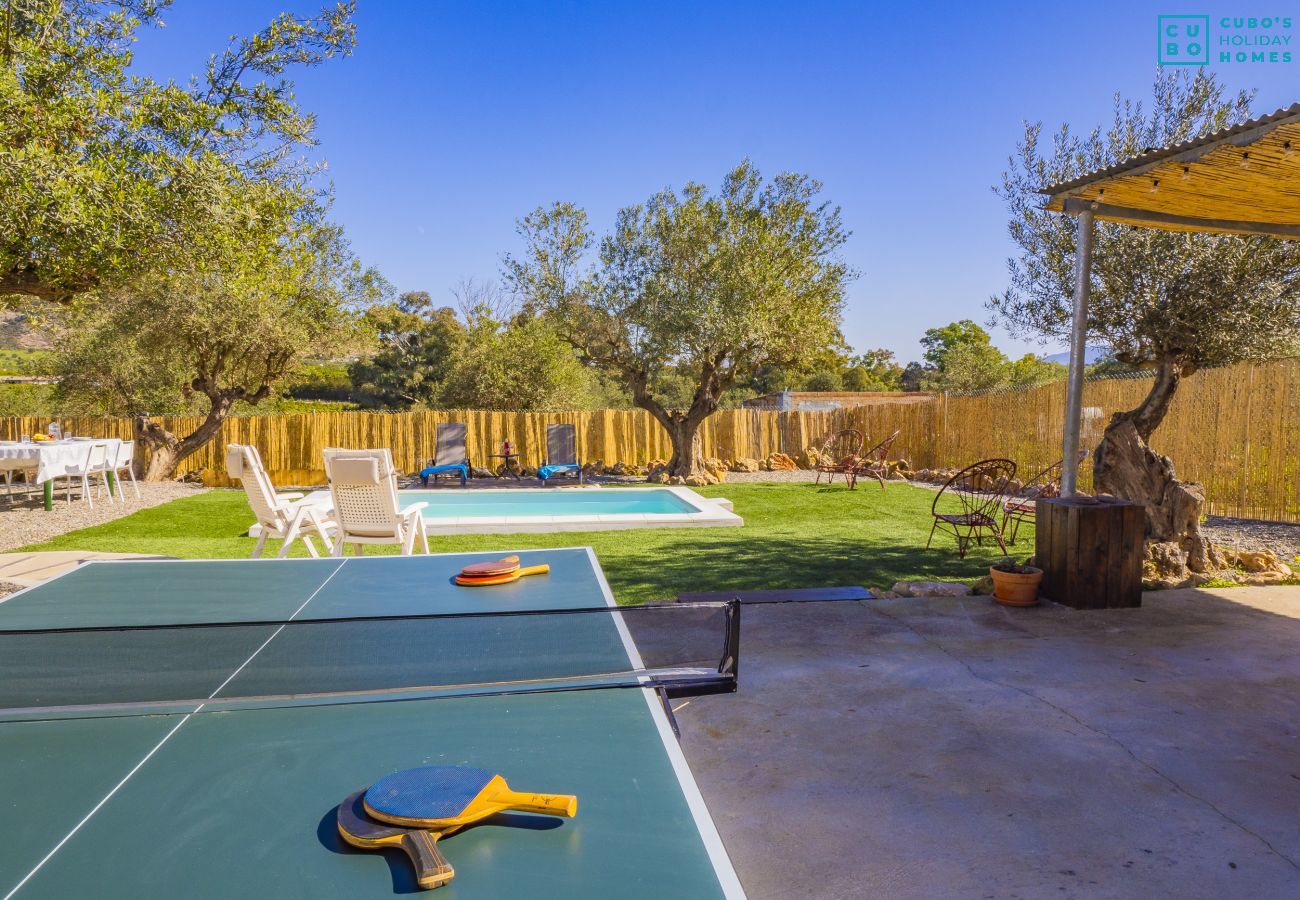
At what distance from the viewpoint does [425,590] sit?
304cm

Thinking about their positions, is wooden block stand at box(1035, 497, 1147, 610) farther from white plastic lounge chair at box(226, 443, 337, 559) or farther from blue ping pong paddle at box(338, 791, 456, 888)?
white plastic lounge chair at box(226, 443, 337, 559)

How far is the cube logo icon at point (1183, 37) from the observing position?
732cm

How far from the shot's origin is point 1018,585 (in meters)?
5.48

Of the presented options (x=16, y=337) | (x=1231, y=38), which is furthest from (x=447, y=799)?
(x=16, y=337)

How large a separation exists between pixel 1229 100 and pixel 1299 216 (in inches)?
114

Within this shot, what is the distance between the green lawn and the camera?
677 cm

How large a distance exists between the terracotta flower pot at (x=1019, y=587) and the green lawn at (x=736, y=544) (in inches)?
40.2

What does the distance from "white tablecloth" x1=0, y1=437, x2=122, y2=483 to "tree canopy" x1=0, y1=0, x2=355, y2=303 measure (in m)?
5.86

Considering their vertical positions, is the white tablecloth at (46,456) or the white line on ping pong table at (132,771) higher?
the white tablecloth at (46,456)

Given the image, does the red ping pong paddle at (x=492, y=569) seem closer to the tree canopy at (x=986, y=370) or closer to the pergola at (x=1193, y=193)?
the pergola at (x=1193, y=193)

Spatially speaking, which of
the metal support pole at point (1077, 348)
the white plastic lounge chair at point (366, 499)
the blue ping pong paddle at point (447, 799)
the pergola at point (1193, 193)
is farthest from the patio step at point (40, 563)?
the pergola at point (1193, 193)

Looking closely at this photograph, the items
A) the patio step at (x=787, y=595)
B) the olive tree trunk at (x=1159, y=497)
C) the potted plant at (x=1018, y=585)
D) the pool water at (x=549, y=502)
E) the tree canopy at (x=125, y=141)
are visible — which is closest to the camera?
the tree canopy at (x=125, y=141)

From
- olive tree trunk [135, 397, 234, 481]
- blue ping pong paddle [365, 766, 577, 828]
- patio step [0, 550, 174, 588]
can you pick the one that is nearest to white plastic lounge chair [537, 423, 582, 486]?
olive tree trunk [135, 397, 234, 481]

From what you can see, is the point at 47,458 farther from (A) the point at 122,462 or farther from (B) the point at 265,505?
(B) the point at 265,505
